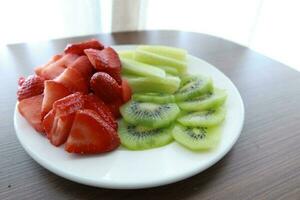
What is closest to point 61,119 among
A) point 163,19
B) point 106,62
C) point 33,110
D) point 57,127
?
point 57,127

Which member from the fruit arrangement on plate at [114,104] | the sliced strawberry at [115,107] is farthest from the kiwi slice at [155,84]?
the sliced strawberry at [115,107]

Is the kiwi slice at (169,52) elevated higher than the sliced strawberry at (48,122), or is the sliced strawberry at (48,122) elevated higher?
the kiwi slice at (169,52)

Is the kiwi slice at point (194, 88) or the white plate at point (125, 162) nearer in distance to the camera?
the white plate at point (125, 162)

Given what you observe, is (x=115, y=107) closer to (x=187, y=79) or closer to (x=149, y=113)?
(x=149, y=113)

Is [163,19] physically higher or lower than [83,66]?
lower

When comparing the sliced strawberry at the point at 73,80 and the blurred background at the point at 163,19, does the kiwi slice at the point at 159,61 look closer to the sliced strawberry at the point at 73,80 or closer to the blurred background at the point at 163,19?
the sliced strawberry at the point at 73,80

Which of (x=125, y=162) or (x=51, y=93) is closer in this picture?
(x=125, y=162)

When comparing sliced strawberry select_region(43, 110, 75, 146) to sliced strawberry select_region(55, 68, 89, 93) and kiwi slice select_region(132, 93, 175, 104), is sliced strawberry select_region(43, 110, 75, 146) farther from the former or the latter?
kiwi slice select_region(132, 93, 175, 104)
